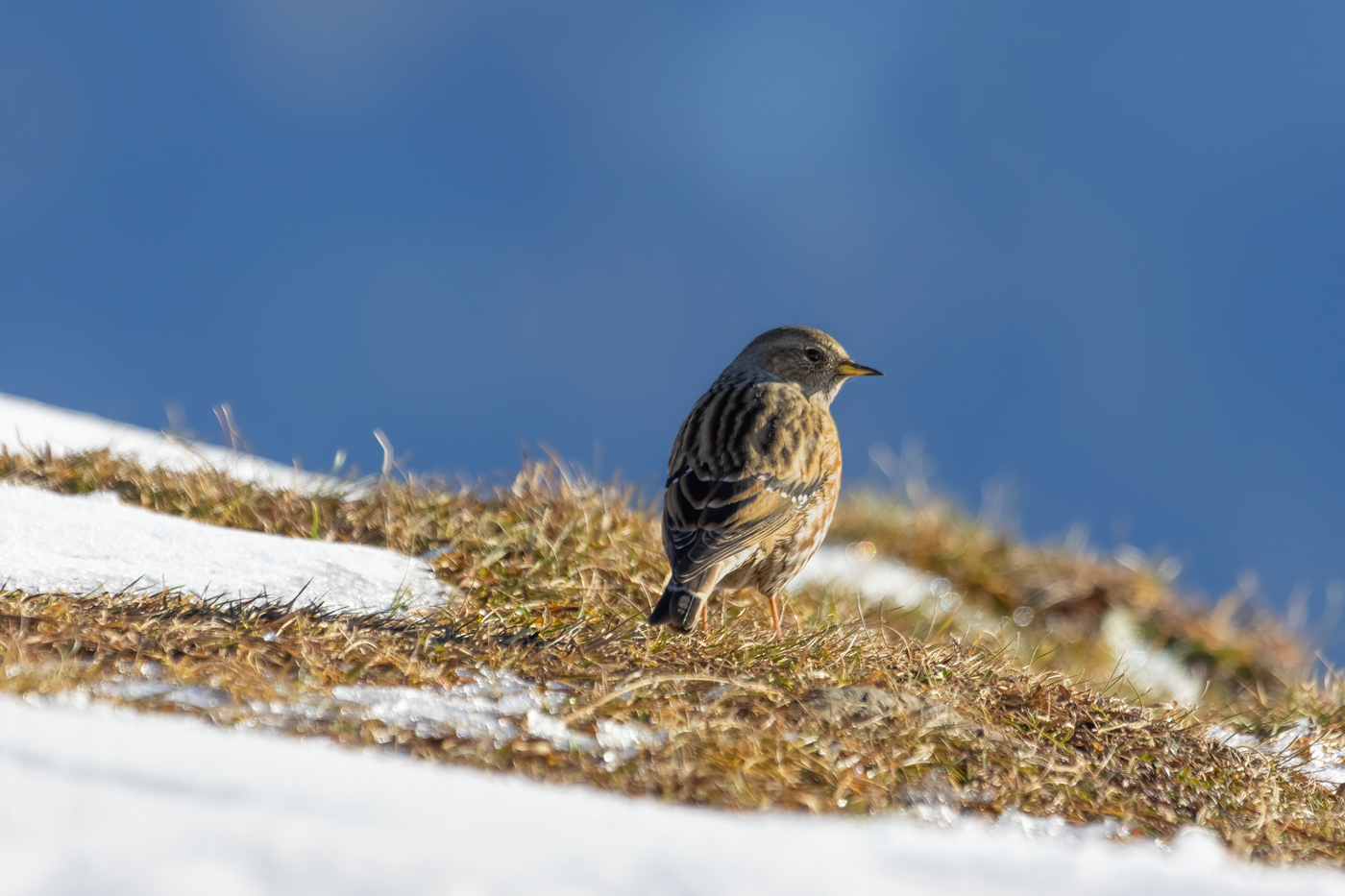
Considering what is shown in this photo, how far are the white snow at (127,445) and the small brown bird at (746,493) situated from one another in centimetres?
273

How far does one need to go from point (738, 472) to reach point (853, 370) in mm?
1696

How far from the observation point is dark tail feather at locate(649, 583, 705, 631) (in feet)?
16.8

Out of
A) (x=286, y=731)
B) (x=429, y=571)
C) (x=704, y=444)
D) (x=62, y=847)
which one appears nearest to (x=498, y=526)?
(x=429, y=571)

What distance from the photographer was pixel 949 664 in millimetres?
5285

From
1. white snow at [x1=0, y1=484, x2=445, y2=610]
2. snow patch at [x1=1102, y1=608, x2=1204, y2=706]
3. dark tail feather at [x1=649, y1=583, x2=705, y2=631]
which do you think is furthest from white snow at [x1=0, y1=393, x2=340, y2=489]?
snow patch at [x1=1102, y1=608, x2=1204, y2=706]

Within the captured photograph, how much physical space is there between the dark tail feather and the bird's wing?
0.10 meters

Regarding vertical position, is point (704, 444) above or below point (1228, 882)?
above

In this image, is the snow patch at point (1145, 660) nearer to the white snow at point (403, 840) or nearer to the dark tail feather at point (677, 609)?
the dark tail feather at point (677, 609)

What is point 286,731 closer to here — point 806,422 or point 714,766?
point 714,766

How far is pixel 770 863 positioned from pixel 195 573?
3674 millimetres

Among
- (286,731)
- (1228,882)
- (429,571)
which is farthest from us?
(429,571)

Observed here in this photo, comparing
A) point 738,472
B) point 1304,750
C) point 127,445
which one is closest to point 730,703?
point 738,472

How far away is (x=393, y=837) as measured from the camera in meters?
2.57

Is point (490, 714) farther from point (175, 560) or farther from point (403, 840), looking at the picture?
point (175, 560)
